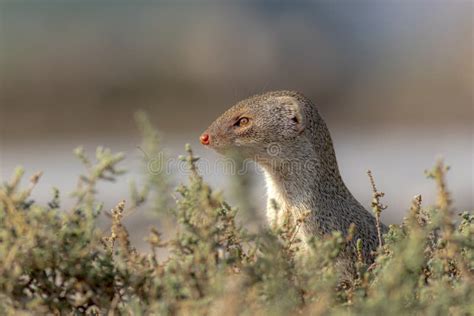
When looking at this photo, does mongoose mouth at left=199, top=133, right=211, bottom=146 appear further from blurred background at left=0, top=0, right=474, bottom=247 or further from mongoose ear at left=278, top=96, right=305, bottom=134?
blurred background at left=0, top=0, right=474, bottom=247

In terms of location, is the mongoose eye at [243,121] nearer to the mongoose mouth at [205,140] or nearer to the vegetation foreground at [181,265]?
the mongoose mouth at [205,140]

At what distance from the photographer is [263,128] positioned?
484 cm

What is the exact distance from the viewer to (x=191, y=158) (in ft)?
9.91

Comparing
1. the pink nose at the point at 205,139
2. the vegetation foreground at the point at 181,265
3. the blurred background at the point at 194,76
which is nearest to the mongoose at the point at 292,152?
the pink nose at the point at 205,139

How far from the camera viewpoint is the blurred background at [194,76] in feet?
68.1

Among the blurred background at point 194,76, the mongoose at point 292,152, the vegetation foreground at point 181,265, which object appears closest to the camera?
the vegetation foreground at point 181,265

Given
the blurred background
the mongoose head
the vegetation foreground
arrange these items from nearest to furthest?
the vegetation foreground
the mongoose head
the blurred background

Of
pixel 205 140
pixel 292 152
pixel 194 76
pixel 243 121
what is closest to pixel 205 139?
pixel 205 140

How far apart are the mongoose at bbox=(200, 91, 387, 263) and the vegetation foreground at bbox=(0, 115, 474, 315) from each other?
5.44 ft

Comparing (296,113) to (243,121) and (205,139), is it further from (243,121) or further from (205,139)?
(205,139)

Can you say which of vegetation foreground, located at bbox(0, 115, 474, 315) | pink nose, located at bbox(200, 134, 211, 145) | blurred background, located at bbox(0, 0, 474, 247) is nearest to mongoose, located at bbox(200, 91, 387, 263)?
pink nose, located at bbox(200, 134, 211, 145)

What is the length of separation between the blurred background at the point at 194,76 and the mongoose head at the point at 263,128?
527 inches

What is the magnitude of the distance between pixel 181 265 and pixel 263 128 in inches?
83.8

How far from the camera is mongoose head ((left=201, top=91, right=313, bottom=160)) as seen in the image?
4777 mm
